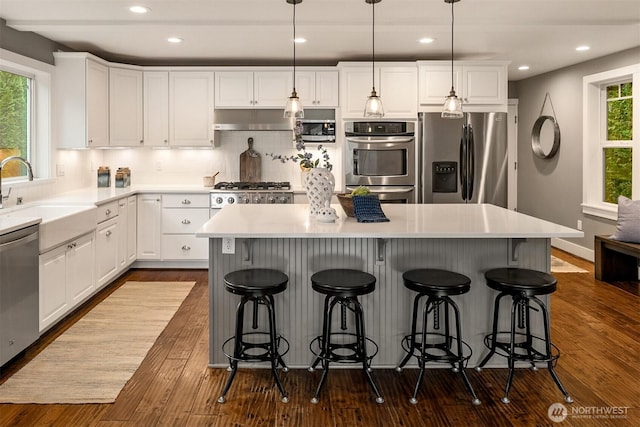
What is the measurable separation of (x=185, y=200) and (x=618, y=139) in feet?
15.8

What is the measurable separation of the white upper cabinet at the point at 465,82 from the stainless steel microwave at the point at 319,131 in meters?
0.98

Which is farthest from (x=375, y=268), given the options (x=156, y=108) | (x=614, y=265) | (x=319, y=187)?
(x=156, y=108)

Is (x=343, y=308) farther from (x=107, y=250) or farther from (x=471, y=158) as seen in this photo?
(x=471, y=158)

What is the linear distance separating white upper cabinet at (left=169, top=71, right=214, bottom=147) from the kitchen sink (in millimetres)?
1793

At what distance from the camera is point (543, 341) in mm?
3211

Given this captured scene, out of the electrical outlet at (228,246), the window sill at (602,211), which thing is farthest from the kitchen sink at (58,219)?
the window sill at (602,211)

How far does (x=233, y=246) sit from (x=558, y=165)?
206 inches

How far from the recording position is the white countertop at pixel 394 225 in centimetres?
282

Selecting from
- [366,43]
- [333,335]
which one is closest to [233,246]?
[333,335]

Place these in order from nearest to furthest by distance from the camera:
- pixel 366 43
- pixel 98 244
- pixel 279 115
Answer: pixel 98 244 → pixel 366 43 → pixel 279 115

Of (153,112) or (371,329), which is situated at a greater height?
(153,112)

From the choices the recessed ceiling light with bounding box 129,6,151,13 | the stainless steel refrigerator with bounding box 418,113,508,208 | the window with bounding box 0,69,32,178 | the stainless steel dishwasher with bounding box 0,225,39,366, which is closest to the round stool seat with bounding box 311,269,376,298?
the stainless steel dishwasher with bounding box 0,225,39,366

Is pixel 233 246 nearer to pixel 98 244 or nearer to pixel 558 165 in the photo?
pixel 98 244

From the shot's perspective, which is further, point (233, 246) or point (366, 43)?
point (366, 43)
